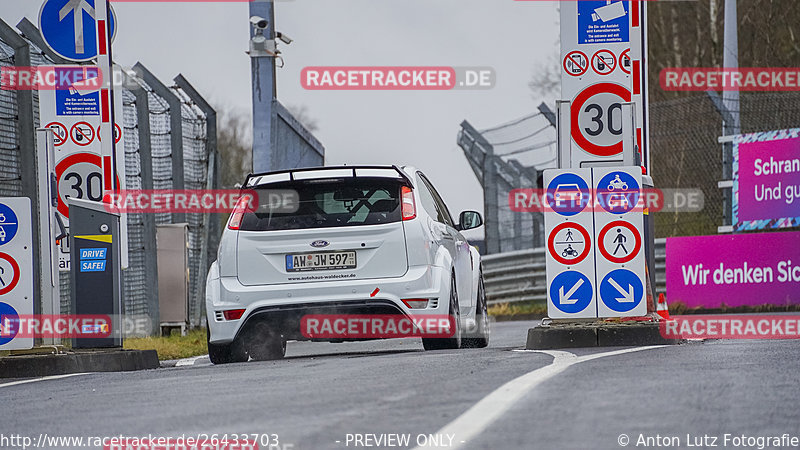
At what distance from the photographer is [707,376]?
7074 millimetres

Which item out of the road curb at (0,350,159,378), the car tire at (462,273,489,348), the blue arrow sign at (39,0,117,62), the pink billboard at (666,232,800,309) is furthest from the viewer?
the pink billboard at (666,232,800,309)

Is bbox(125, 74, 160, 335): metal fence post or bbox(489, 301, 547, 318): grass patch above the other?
bbox(125, 74, 160, 335): metal fence post

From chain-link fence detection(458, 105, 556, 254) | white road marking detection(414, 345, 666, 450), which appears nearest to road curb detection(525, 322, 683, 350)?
white road marking detection(414, 345, 666, 450)

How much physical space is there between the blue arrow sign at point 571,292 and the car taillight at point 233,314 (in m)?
2.17

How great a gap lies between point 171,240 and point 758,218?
8096mm

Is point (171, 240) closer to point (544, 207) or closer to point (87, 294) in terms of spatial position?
point (87, 294)

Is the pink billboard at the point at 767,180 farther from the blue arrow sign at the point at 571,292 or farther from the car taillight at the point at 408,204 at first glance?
the car taillight at the point at 408,204

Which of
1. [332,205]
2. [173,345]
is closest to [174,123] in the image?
[173,345]

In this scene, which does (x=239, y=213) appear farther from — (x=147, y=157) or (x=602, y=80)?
(x=147, y=157)

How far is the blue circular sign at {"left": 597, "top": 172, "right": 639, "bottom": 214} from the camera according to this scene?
33.9 feet

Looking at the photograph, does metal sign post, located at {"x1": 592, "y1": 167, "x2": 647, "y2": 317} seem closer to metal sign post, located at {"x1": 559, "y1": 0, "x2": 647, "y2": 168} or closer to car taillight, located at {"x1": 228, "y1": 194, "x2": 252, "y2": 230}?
metal sign post, located at {"x1": 559, "y1": 0, "x2": 647, "y2": 168}

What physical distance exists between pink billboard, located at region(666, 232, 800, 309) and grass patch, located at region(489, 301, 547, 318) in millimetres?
3472

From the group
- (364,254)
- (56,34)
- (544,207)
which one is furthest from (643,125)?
(56,34)

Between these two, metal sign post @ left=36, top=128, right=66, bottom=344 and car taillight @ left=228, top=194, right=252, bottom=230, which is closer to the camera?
car taillight @ left=228, top=194, right=252, bottom=230
